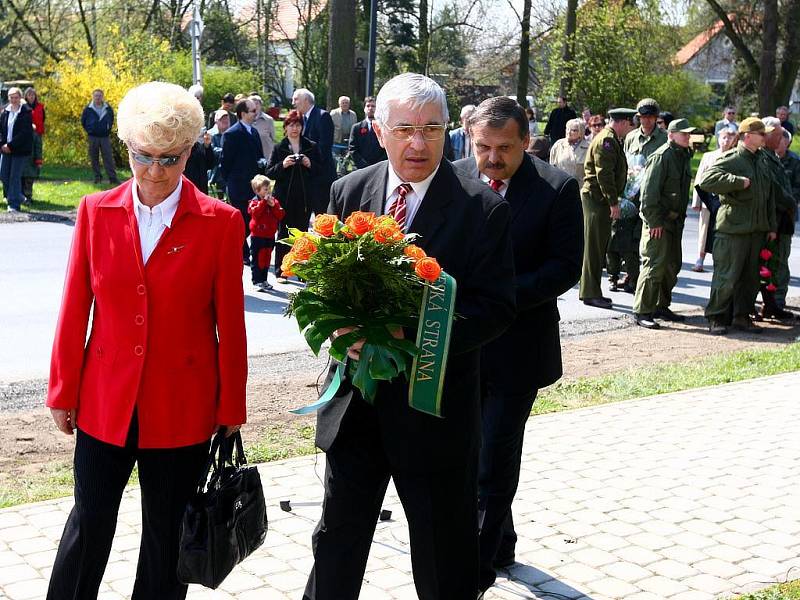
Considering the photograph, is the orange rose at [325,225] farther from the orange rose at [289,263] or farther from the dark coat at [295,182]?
the dark coat at [295,182]

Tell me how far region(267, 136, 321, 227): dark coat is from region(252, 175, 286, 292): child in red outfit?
688mm

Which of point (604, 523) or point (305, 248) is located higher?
point (305, 248)

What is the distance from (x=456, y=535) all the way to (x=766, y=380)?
6.04m

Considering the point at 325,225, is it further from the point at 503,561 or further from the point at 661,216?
the point at 661,216

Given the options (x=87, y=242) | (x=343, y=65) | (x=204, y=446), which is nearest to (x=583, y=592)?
(x=204, y=446)

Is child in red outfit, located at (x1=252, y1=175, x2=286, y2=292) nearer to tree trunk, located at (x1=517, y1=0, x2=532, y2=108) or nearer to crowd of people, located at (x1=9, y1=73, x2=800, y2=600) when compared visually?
crowd of people, located at (x1=9, y1=73, x2=800, y2=600)

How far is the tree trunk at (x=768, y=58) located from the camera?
112 feet

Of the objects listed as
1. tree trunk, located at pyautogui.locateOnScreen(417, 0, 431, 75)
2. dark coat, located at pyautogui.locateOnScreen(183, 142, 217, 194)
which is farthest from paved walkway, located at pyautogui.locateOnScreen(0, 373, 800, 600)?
tree trunk, located at pyautogui.locateOnScreen(417, 0, 431, 75)

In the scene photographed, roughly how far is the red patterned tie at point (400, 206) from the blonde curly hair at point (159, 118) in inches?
27.6

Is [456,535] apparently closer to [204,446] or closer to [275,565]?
[204,446]

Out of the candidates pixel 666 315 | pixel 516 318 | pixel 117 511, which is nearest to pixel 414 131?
pixel 516 318

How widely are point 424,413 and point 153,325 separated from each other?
3.07ft

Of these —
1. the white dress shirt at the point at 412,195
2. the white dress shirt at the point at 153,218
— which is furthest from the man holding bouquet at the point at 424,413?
the white dress shirt at the point at 153,218

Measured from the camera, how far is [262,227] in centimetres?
1288
